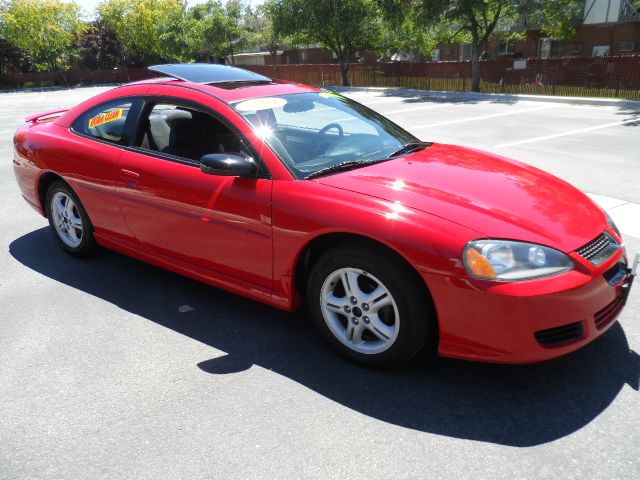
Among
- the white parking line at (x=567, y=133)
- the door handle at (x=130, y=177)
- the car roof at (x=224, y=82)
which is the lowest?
the white parking line at (x=567, y=133)

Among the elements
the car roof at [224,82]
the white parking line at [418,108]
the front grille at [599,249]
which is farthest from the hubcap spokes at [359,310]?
the white parking line at [418,108]

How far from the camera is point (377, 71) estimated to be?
2886 cm

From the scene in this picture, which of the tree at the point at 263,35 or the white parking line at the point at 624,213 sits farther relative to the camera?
the tree at the point at 263,35

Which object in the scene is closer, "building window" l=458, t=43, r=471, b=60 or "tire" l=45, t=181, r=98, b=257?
"tire" l=45, t=181, r=98, b=257

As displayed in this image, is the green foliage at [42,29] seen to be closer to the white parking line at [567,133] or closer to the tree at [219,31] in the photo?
the tree at [219,31]

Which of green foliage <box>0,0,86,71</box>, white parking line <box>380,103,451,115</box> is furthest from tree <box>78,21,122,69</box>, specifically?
white parking line <box>380,103,451,115</box>

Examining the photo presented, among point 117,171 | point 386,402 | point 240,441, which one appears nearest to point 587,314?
point 386,402

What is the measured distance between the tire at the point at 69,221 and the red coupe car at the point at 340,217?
0.02 m

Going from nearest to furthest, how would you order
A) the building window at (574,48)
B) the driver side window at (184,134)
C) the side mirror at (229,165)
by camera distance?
the side mirror at (229,165), the driver side window at (184,134), the building window at (574,48)

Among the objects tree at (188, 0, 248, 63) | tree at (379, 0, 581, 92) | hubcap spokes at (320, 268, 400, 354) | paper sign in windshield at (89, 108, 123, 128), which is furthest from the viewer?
tree at (188, 0, 248, 63)

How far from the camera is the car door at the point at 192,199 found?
3.27 meters

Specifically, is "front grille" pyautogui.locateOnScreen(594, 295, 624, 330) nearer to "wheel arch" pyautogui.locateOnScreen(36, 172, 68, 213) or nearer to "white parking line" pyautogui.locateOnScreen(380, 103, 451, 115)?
"wheel arch" pyautogui.locateOnScreen(36, 172, 68, 213)

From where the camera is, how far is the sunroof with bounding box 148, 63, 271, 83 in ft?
13.3

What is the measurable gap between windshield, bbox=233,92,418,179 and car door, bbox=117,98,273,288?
8.0 inches
